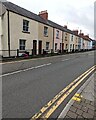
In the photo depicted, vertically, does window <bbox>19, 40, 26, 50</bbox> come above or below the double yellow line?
above

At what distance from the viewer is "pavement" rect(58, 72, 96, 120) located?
4.28 m

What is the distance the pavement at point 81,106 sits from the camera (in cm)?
428

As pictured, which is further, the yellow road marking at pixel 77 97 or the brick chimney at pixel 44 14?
the brick chimney at pixel 44 14

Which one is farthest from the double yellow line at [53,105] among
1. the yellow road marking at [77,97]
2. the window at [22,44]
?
the window at [22,44]

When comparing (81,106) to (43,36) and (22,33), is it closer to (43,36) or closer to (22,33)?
(22,33)

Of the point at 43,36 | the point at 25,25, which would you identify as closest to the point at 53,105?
the point at 25,25

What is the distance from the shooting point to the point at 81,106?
488 centimetres

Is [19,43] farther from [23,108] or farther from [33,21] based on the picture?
[23,108]

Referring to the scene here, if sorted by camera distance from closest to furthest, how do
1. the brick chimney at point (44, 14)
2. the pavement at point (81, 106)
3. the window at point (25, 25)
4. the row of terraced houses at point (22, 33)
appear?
1. the pavement at point (81, 106)
2. the row of terraced houses at point (22, 33)
3. the window at point (25, 25)
4. the brick chimney at point (44, 14)

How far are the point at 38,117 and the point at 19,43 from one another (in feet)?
62.9

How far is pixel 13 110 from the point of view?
177 inches

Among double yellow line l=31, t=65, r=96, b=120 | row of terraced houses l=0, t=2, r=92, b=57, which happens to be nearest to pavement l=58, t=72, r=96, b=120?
double yellow line l=31, t=65, r=96, b=120

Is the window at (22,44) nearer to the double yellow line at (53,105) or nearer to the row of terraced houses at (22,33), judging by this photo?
the row of terraced houses at (22,33)

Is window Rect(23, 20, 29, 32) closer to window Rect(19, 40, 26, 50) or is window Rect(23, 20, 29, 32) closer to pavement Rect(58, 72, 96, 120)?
window Rect(19, 40, 26, 50)
